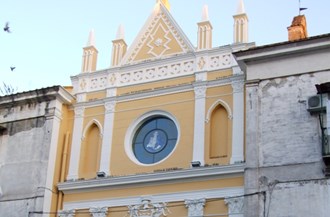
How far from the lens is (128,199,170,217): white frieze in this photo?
1947 cm

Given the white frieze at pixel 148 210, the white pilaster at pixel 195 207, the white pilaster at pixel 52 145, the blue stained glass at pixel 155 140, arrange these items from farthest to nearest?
the white pilaster at pixel 52 145 → the blue stained glass at pixel 155 140 → the white frieze at pixel 148 210 → the white pilaster at pixel 195 207

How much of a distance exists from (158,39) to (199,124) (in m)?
3.83

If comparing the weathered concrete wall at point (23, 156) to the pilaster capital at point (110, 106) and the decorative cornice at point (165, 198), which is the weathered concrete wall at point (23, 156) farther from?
the pilaster capital at point (110, 106)

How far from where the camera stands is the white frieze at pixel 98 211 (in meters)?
20.1

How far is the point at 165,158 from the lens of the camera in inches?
802

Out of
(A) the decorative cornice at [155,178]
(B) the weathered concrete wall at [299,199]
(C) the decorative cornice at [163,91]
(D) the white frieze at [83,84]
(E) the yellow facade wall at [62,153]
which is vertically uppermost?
(D) the white frieze at [83,84]

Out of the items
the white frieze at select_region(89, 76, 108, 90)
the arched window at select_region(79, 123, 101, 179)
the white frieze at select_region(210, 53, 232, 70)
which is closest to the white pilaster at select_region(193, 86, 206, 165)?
the white frieze at select_region(210, 53, 232, 70)

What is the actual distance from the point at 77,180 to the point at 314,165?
7515mm

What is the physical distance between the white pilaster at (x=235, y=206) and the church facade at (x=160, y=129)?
0.09 ft

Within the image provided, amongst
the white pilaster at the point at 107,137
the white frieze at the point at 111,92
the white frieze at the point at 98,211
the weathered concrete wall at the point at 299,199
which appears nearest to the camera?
the weathered concrete wall at the point at 299,199

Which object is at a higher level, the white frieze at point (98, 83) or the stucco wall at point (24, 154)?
the white frieze at point (98, 83)

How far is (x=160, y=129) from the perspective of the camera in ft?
69.3

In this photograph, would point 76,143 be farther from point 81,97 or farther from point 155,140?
point 155,140

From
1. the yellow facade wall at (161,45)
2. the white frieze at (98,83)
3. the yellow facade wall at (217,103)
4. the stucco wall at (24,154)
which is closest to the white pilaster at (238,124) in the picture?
the yellow facade wall at (217,103)
